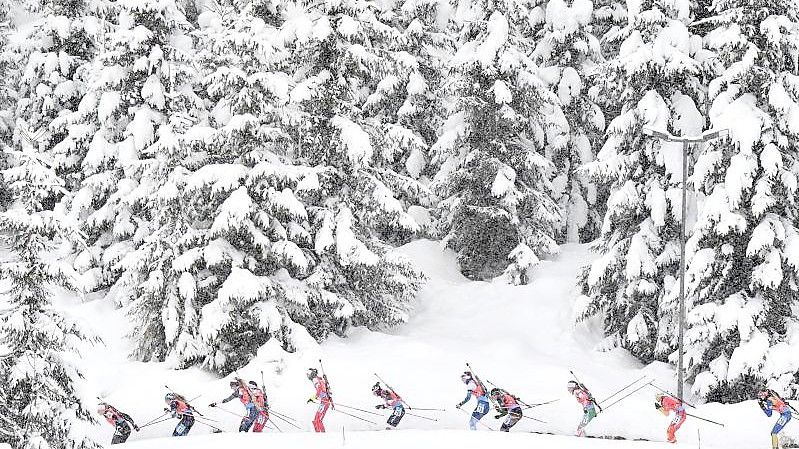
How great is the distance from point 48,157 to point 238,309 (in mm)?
9641

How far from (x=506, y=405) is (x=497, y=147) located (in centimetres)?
957

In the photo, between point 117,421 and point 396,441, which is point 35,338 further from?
point 396,441

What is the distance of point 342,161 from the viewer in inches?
893

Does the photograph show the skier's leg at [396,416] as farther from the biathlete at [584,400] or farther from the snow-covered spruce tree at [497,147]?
the snow-covered spruce tree at [497,147]

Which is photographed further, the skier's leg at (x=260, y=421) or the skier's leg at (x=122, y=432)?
the skier's leg at (x=260, y=421)

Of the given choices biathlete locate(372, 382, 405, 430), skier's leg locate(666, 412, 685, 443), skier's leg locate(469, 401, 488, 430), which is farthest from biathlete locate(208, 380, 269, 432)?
skier's leg locate(666, 412, 685, 443)

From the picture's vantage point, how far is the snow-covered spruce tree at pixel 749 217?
18.9 meters

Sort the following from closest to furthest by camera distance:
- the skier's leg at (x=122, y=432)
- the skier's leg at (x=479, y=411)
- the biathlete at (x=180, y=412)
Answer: the skier's leg at (x=122, y=432)
the biathlete at (x=180, y=412)
the skier's leg at (x=479, y=411)

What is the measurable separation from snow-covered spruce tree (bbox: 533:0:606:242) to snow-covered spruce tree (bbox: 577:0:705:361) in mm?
4672

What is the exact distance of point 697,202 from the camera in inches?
843

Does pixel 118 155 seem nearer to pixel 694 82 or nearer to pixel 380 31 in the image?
pixel 380 31

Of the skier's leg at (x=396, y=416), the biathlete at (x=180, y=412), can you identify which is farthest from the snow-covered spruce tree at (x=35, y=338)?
the skier's leg at (x=396, y=416)

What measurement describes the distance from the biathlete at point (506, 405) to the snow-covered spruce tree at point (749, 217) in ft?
14.5

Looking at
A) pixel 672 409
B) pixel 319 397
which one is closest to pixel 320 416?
pixel 319 397
